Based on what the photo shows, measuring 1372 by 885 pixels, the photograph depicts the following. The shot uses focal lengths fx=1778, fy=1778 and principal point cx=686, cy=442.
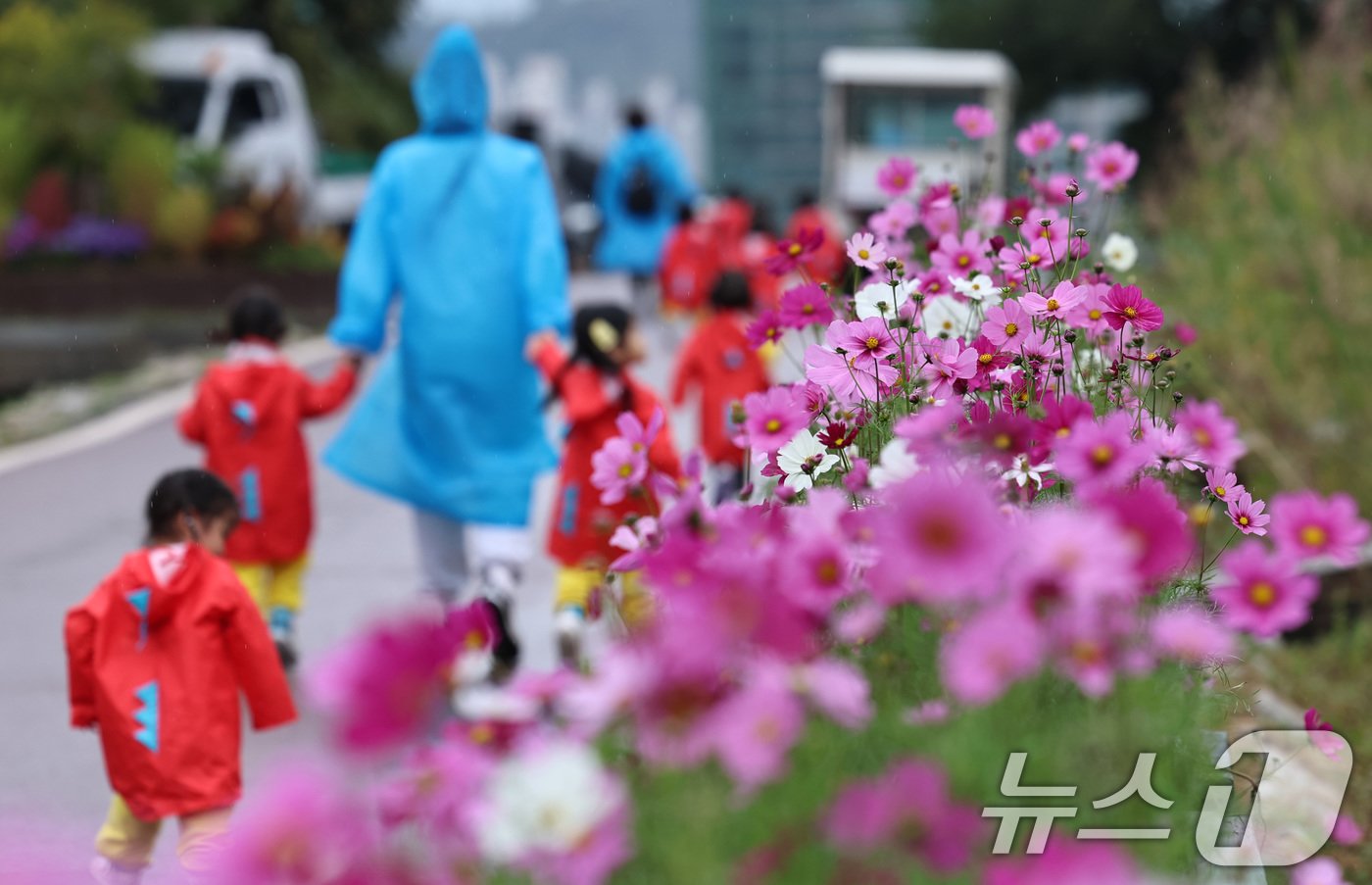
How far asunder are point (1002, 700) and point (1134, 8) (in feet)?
129

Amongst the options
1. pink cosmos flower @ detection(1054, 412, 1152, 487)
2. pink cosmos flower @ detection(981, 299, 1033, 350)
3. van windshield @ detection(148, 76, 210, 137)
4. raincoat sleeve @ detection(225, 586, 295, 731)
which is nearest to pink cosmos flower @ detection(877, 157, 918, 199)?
pink cosmos flower @ detection(981, 299, 1033, 350)

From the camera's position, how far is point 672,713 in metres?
1.42

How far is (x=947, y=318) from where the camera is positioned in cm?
298

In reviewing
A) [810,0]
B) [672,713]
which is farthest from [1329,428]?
[810,0]

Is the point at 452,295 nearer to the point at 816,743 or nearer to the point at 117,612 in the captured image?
the point at 117,612

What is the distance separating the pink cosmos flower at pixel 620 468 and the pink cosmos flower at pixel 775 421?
159 millimetres

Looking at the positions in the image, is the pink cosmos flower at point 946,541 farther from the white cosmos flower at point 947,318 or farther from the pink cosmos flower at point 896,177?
the pink cosmos flower at point 896,177

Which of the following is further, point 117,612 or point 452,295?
point 452,295

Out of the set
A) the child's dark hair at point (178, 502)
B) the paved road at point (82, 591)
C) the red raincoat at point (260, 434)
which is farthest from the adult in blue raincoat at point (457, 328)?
the child's dark hair at point (178, 502)

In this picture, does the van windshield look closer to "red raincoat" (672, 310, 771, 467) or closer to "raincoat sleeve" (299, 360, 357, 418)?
"red raincoat" (672, 310, 771, 467)

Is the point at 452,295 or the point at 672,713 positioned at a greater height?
the point at 672,713

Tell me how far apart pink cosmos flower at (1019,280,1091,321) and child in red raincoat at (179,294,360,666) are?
3224 mm

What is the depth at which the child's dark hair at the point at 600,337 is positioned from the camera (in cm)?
510

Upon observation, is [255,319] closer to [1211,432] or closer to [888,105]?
[1211,432]
